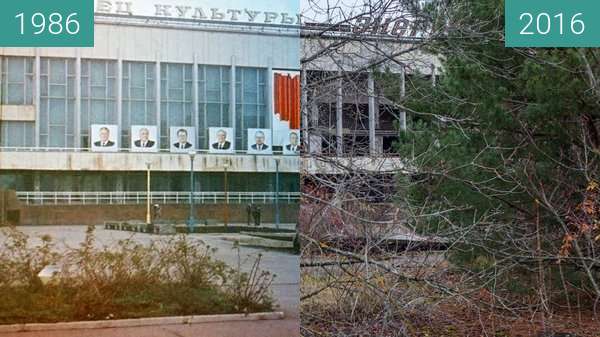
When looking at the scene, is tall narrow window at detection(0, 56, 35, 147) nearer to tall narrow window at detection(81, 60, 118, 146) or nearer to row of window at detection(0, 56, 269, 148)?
row of window at detection(0, 56, 269, 148)

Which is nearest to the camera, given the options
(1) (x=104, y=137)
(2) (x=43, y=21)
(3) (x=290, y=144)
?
(2) (x=43, y=21)

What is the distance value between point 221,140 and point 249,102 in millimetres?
319

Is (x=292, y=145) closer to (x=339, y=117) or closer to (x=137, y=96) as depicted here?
(x=137, y=96)

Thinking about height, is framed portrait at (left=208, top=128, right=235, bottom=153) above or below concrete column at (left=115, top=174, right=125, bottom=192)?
above

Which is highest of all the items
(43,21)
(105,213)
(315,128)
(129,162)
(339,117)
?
(43,21)

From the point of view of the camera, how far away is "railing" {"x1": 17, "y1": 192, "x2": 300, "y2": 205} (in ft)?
15.3

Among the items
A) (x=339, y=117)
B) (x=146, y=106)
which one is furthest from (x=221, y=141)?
(x=339, y=117)

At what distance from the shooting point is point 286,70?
16.3 ft

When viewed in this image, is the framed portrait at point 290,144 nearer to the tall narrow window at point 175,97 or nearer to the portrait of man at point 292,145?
the portrait of man at point 292,145

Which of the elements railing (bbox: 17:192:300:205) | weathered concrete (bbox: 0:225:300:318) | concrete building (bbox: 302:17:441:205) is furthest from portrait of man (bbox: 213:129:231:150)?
concrete building (bbox: 302:17:441:205)

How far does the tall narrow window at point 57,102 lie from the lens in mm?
4648

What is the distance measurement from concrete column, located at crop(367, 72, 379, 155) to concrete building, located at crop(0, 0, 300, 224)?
2650 mm

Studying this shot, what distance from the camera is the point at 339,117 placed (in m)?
7.66

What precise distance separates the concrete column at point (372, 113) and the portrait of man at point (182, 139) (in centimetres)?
310
